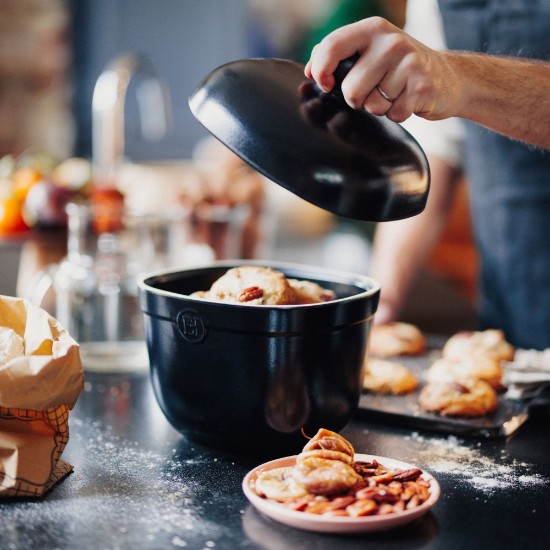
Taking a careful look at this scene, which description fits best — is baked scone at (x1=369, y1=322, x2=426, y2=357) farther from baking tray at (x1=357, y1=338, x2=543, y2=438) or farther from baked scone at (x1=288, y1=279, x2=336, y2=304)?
baked scone at (x1=288, y1=279, x2=336, y2=304)

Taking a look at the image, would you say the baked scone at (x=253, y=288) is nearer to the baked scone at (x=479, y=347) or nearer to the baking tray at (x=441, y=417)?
the baking tray at (x=441, y=417)

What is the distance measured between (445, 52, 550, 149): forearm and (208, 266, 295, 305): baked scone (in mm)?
312

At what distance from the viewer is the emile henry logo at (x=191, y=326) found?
0.85 metres

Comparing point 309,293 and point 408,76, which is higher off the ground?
point 408,76

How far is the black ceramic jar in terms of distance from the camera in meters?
0.83

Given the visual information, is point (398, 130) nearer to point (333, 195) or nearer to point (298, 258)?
point (333, 195)

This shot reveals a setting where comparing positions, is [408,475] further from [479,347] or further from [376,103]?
[479,347]

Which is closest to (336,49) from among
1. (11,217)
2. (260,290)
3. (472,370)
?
(260,290)

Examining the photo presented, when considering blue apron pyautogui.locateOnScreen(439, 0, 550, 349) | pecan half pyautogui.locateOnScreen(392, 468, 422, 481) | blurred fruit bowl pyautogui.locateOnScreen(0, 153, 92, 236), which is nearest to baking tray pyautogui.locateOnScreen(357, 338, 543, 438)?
pecan half pyautogui.locateOnScreen(392, 468, 422, 481)

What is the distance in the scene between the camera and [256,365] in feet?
2.75

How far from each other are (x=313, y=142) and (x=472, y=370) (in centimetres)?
51

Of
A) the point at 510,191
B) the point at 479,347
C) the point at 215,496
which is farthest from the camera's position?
the point at 510,191

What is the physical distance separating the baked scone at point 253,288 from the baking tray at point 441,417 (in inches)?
9.7

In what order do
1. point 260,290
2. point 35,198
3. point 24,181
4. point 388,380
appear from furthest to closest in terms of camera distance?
1. point 24,181
2. point 35,198
3. point 388,380
4. point 260,290
